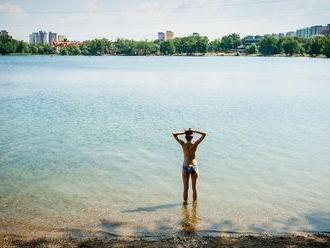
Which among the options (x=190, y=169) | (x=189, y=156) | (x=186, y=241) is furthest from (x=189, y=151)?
(x=186, y=241)

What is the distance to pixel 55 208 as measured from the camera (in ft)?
46.1

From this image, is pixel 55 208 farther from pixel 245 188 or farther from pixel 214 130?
pixel 214 130

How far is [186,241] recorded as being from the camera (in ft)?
35.2

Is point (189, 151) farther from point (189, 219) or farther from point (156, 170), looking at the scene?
point (156, 170)

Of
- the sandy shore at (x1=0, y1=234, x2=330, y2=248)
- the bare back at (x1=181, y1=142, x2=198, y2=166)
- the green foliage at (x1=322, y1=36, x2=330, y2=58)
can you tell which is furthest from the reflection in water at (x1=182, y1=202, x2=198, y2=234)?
the green foliage at (x1=322, y1=36, x2=330, y2=58)

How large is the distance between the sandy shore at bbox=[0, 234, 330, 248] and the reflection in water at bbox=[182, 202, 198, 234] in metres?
0.94

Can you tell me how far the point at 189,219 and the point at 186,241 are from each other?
2.31 metres

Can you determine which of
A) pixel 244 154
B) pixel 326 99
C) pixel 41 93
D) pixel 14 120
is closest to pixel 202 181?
pixel 244 154

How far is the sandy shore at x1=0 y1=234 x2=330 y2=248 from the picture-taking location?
34.3ft

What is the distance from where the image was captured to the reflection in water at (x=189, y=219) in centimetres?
1227

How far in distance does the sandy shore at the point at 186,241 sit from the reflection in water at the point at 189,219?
3.08 feet

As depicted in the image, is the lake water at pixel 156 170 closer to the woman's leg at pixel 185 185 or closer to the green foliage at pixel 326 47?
the woman's leg at pixel 185 185

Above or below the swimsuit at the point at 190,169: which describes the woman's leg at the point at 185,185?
below

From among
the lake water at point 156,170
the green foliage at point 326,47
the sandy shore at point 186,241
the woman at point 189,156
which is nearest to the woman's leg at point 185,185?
the woman at point 189,156
